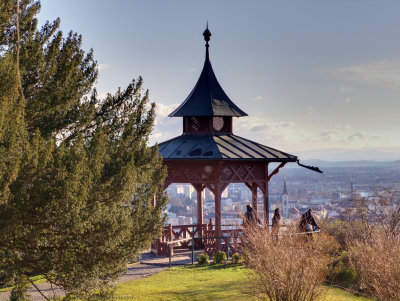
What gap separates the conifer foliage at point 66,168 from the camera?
9484 mm

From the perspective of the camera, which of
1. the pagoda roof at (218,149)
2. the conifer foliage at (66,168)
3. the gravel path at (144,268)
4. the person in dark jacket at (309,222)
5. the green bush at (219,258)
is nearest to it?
the conifer foliage at (66,168)

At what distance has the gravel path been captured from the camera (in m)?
13.0

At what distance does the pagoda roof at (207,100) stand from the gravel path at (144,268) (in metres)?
5.16

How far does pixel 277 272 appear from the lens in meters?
10.1

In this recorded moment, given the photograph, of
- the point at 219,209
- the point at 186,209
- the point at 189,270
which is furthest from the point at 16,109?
the point at 186,209

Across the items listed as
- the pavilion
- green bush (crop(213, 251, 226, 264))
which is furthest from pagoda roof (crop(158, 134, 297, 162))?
green bush (crop(213, 251, 226, 264))

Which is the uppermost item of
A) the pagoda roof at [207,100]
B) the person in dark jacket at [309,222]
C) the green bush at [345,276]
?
the pagoda roof at [207,100]

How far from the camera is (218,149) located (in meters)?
18.4

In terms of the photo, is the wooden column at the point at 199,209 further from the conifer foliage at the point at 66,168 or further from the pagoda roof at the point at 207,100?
the conifer foliage at the point at 66,168

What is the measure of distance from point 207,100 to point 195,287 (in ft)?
29.5

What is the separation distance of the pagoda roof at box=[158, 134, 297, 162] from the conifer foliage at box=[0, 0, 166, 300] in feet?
16.8

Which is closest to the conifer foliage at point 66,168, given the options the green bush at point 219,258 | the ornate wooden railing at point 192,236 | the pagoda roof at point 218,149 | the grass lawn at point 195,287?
the grass lawn at point 195,287

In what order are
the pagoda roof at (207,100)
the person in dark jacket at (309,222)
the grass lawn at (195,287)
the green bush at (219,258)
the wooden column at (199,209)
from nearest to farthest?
the grass lawn at (195,287) → the green bush at (219,258) → the person in dark jacket at (309,222) → the pagoda roof at (207,100) → the wooden column at (199,209)

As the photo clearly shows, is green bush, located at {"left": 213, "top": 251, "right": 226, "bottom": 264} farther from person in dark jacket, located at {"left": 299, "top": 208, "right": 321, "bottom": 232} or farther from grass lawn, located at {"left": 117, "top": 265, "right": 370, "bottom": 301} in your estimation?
person in dark jacket, located at {"left": 299, "top": 208, "right": 321, "bottom": 232}
